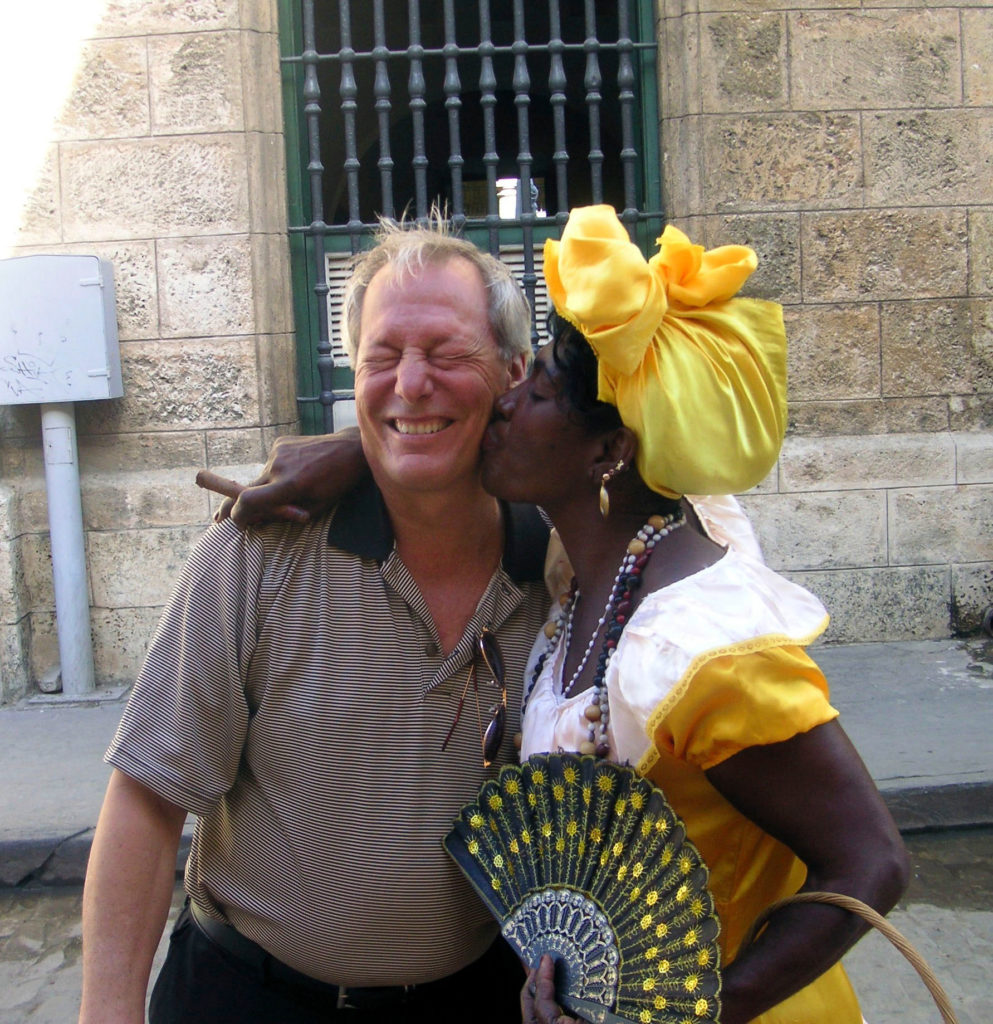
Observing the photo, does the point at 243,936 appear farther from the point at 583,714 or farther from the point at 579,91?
the point at 579,91

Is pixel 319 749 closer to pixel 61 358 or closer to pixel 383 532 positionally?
pixel 383 532

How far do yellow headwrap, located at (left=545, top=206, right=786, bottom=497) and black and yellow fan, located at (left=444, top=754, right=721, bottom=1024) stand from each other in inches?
17.5

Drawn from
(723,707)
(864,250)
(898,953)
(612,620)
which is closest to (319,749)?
(612,620)

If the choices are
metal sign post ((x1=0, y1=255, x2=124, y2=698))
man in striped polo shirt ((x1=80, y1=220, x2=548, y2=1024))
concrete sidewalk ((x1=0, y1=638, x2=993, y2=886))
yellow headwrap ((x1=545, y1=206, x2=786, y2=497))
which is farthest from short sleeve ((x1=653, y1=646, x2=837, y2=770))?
metal sign post ((x1=0, y1=255, x2=124, y2=698))

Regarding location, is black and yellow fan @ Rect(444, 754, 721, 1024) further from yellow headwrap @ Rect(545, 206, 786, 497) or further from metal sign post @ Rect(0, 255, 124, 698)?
metal sign post @ Rect(0, 255, 124, 698)

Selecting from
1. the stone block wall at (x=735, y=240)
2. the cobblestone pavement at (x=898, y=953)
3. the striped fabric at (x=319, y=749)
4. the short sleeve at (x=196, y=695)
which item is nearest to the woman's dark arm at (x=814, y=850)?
the striped fabric at (x=319, y=749)

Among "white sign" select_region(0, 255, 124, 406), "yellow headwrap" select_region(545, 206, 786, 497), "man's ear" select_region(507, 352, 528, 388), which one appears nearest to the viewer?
"yellow headwrap" select_region(545, 206, 786, 497)

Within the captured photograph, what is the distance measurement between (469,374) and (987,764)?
3423 millimetres

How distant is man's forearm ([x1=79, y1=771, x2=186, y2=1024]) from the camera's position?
1.67m

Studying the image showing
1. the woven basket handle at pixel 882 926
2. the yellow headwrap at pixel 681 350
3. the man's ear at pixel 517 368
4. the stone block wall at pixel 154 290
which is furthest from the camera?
the stone block wall at pixel 154 290

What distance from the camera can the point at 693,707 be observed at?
1.37m

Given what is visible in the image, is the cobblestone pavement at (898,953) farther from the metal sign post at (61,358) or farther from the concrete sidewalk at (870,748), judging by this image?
the metal sign post at (61,358)

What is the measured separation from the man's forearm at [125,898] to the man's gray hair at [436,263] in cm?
82

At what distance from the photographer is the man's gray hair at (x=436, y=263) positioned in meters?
1.88
